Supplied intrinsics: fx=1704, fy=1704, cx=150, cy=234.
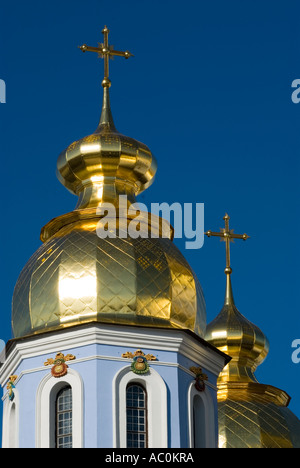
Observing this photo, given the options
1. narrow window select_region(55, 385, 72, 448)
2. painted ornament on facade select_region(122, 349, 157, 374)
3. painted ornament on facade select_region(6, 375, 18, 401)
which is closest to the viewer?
narrow window select_region(55, 385, 72, 448)

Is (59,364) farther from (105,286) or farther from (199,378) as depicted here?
(199,378)

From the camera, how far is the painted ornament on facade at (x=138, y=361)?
28438 millimetres

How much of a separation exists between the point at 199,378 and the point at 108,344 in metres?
1.85

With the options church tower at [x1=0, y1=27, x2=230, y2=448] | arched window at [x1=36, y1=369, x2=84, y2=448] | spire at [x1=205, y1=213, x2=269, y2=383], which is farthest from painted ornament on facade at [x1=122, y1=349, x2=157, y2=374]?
spire at [x1=205, y1=213, x2=269, y2=383]

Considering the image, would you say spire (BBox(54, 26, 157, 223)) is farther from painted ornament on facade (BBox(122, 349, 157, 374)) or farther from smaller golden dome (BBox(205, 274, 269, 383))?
smaller golden dome (BBox(205, 274, 269, 383))

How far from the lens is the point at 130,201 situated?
31500 millimetres

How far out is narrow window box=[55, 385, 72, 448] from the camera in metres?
28.0

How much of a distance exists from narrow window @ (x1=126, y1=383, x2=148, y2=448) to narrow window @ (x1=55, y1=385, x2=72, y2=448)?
97cm

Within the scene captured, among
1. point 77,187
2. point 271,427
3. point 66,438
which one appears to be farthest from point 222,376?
point 66,438

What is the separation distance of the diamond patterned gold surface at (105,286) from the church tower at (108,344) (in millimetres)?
23

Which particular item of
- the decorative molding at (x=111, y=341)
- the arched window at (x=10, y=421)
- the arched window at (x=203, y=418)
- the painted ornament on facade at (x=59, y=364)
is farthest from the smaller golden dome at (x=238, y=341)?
the painted ornament on facade at (x=59, y=364)

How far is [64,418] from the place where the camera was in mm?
28297

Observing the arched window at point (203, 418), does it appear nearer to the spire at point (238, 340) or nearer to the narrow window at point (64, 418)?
the narrow window at point (64, 418)

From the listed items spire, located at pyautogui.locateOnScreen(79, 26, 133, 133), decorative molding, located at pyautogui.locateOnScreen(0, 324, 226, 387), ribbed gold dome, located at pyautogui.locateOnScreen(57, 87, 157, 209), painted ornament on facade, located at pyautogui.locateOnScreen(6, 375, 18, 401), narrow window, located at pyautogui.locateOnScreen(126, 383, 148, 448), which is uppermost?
spire, located at pyautogui.locateOnScreen(79, 26, 133, 133)
